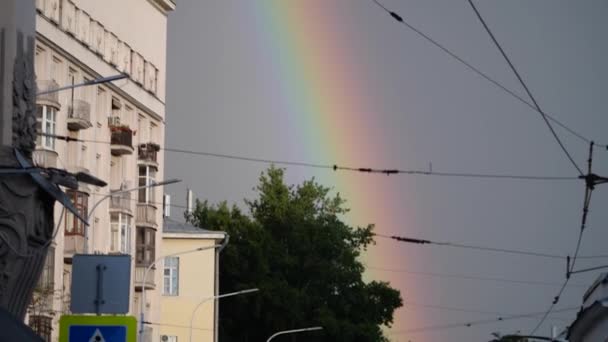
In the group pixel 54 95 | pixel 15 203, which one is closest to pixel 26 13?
pixel 15 203

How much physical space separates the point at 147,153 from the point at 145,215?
2918 millimetres

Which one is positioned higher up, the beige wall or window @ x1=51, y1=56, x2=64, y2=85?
window @ x1=51, y1=56, x2=64, y2=85

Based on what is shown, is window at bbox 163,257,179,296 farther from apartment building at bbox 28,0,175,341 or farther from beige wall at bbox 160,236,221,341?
apartment building at bbox 28,0,175,341

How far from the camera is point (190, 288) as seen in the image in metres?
92.6

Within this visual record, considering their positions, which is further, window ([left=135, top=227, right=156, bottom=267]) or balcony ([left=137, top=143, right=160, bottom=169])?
balcony ([left=137, top=143, right=160, bottom=169])

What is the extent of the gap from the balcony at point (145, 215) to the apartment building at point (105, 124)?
47 mm

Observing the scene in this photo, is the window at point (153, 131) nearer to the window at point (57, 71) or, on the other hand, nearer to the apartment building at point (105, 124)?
the apartment building at point (105, 124)

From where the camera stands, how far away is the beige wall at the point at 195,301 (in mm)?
90562

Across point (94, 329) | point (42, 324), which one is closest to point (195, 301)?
point (42, 324)

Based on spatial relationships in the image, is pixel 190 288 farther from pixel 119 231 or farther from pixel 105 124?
pixel 105 124

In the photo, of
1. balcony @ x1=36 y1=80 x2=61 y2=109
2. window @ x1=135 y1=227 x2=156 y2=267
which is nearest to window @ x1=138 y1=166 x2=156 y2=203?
window @ x1=135 y1=227 x2=156 y2=267

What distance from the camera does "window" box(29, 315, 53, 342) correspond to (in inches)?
2092

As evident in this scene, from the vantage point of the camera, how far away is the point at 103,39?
70812mm

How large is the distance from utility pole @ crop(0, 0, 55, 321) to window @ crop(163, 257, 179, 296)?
75529 millimetres
